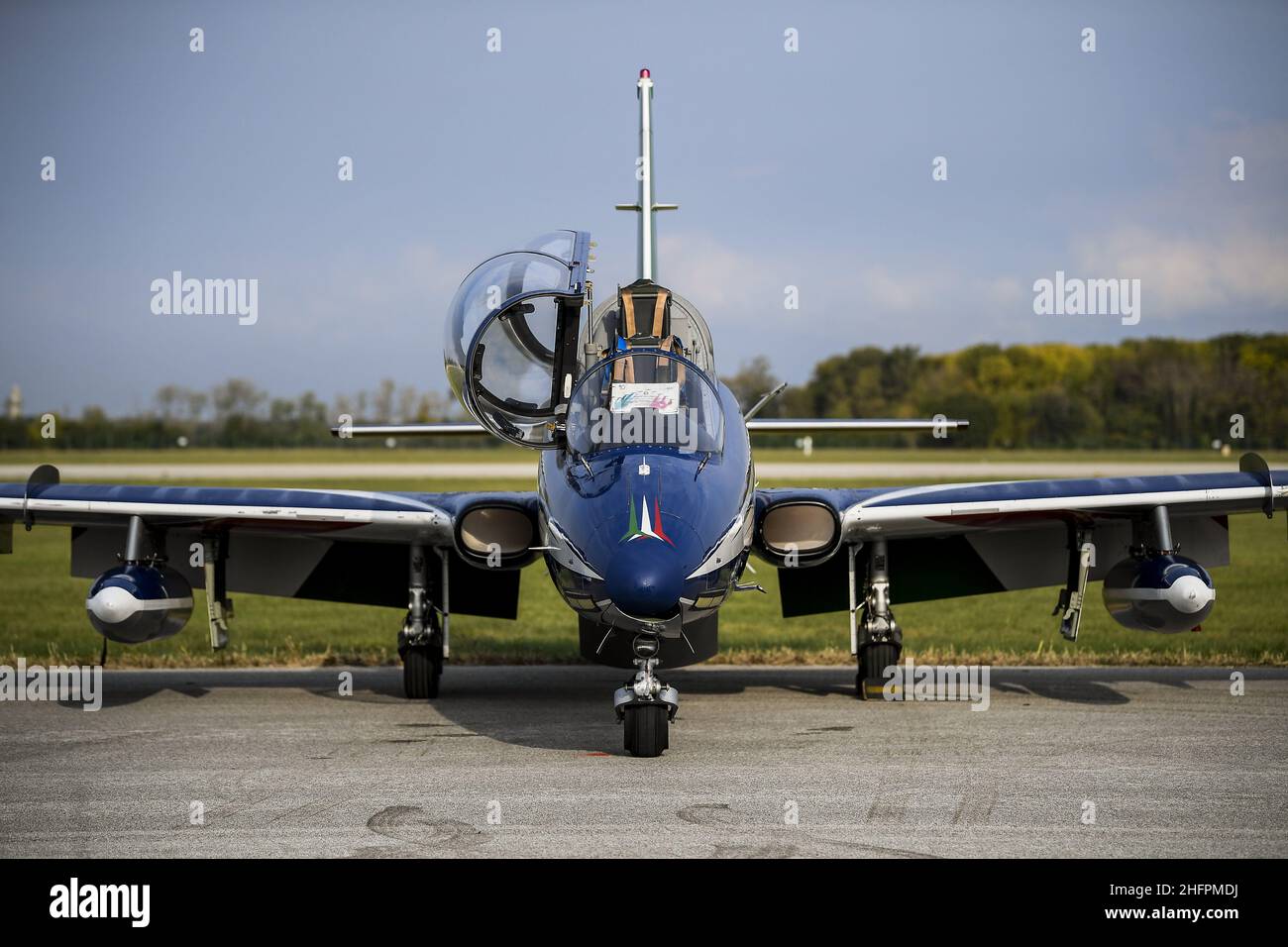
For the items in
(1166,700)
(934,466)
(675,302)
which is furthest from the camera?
(934,466)

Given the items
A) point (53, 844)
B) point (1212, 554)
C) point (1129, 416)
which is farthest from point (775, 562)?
point (1129, 416)

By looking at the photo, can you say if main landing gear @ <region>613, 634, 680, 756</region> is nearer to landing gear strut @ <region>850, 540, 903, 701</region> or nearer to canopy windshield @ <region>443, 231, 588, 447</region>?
canopy windshield @ <region>443, 231, 588, 447</region>

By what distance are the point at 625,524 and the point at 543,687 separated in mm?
5381

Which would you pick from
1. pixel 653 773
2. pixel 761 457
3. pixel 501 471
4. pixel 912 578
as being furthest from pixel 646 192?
pixel 761 457

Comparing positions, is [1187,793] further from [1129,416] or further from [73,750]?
[1129,416]

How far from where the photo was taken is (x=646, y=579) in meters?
8.95

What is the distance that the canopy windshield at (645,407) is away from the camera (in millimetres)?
9844

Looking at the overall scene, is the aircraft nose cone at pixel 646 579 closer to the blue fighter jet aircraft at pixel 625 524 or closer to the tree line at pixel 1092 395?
the blue fighter jet aircraft at pixel 625 524

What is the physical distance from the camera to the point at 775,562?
Answer: 39.2 ft

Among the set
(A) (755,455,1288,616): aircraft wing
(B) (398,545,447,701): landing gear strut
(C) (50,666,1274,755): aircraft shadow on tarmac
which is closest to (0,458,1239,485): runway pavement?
(C) (50,666,1274,755): aircraft shadow on tarmac

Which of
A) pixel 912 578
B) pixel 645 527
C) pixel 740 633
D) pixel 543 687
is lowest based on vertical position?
pixel 740 633

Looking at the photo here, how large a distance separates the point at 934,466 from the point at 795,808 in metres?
51.5

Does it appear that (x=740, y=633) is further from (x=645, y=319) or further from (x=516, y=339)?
(x=516, y=339)
